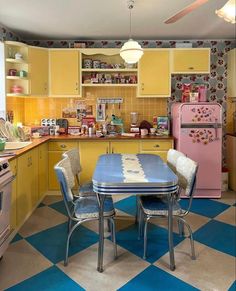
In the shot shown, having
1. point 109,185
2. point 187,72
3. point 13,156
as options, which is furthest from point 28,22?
point 109,185

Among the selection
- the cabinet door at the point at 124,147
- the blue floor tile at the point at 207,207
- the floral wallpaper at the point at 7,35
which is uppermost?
the floral wallpaper at the point at 7,35

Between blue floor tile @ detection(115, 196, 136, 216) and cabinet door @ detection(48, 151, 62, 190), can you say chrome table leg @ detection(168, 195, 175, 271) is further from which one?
cabinet door @ detection(48, 151, 62, 190)

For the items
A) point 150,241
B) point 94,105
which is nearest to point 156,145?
point 94,105

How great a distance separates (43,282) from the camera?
206cm

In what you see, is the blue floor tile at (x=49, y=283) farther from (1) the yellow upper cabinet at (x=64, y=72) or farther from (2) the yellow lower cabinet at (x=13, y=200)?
(1) the yellow upper cabinet at (x=64, y=72)

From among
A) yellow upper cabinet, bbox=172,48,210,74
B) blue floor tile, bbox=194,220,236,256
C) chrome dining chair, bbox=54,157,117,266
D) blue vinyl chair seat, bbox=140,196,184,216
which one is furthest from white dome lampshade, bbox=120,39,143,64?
blue floor tile, bbox=194,220,236,256

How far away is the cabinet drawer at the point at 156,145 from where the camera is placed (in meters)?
4.01

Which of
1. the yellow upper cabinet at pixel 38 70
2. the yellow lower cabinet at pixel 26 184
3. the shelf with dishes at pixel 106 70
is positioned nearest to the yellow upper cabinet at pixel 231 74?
the shelf with dishes at pixel 106 70

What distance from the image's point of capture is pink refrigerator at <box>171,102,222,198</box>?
3.80m

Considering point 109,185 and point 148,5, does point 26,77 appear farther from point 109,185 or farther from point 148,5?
point 109,185

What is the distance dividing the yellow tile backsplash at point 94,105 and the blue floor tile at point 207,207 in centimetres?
153

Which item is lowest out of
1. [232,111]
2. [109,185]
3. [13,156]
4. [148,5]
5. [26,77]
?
[109,185]

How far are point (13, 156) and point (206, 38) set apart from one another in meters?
3.44

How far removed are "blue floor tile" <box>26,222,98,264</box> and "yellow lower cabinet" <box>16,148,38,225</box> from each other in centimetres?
34
